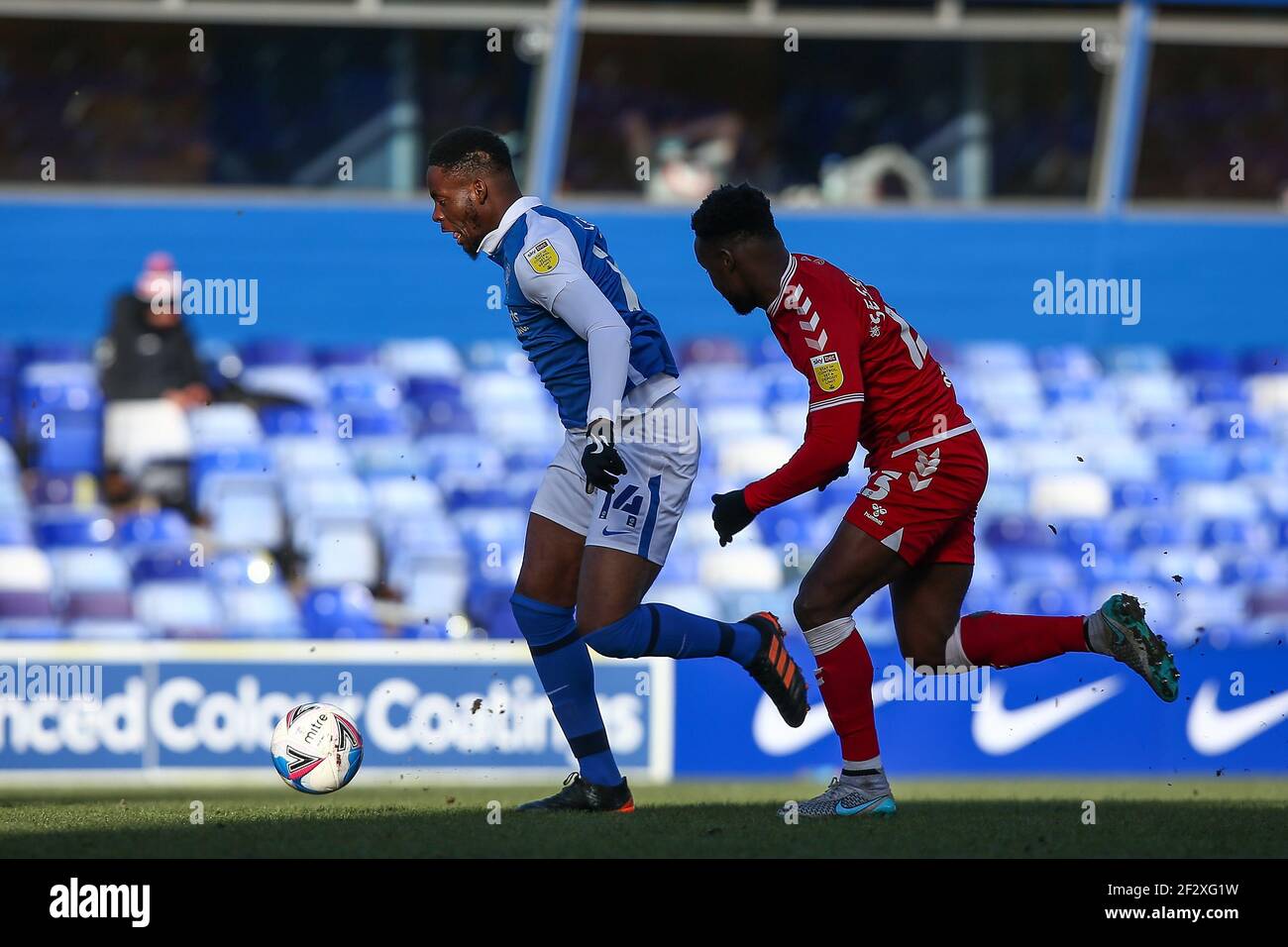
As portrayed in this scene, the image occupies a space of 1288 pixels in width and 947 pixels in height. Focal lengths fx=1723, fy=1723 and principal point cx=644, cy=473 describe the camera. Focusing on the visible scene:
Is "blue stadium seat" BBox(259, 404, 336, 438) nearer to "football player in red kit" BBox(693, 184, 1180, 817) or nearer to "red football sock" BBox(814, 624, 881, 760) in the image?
"football player in red kit" BBox(693, 184, 1180, 817)

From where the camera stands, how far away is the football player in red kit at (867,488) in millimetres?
5703

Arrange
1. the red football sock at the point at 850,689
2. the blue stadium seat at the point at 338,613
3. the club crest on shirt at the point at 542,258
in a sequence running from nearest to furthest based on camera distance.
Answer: the club crest on shirt at the point at 542,258
the red football sock at the point at 850,689
the blue stadium seat at the point at 338,613

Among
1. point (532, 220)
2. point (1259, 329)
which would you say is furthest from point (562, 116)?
point (532, 220)

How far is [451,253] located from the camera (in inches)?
548

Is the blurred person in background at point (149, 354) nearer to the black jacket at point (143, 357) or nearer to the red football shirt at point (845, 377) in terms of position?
the black jacket at point (143, 357)

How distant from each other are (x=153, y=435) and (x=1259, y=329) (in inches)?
364

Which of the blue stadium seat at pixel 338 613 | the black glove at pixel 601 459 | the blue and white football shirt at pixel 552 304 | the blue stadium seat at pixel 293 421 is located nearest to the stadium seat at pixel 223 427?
the blue stadium seat at pixel 293 421

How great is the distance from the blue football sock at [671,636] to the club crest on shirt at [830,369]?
93cm

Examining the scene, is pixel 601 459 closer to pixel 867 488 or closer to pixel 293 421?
pixel 867 488

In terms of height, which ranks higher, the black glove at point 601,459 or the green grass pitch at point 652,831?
the black glove at point 601,459

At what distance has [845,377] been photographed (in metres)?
5.67

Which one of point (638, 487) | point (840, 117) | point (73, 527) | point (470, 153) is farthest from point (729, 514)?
point (840, 117)

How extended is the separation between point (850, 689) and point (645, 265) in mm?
8554
